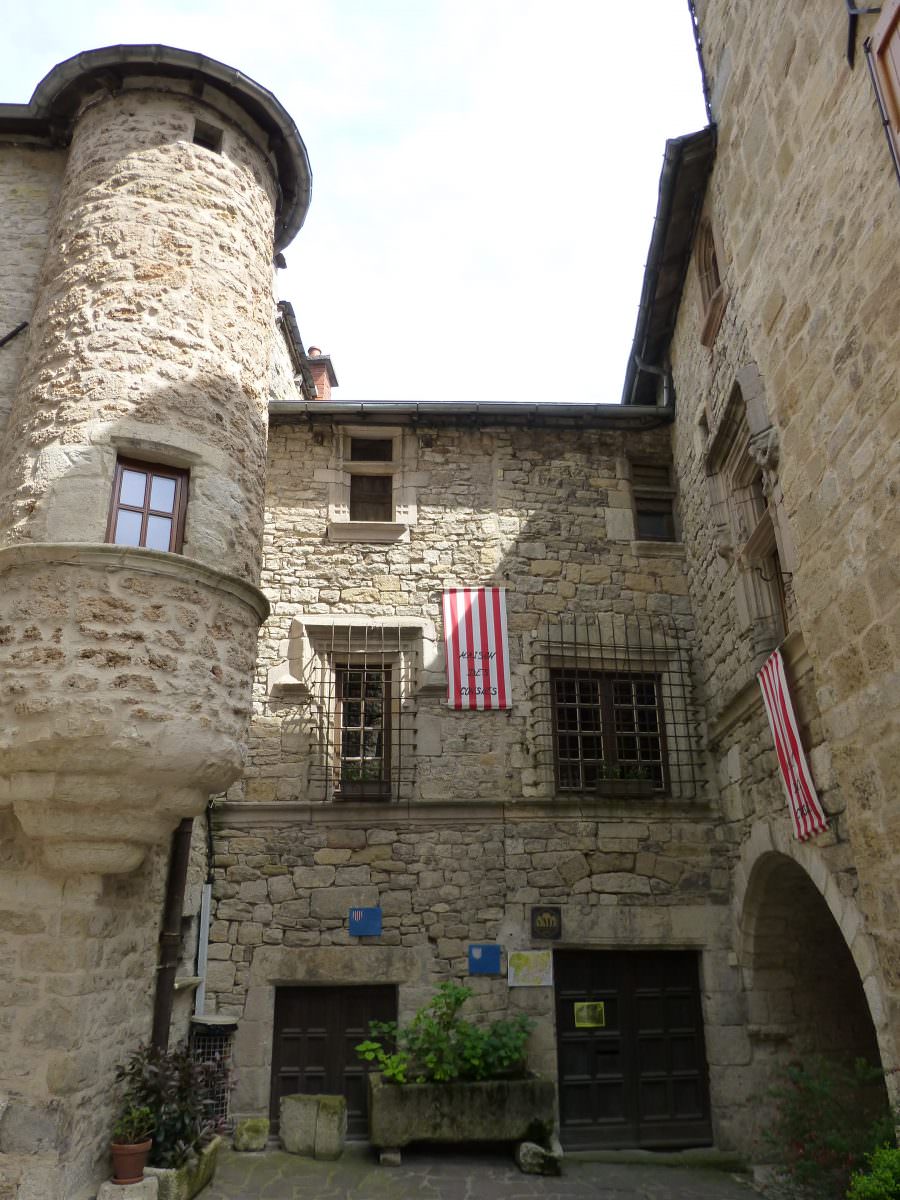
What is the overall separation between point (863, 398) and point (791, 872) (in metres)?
4.21

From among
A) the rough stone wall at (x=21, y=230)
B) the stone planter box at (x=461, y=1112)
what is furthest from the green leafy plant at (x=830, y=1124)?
the rough stone wall at (x=21, y=230)

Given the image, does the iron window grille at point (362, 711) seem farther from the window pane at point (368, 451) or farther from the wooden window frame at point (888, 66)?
the wooden window frame at point (888, 66)

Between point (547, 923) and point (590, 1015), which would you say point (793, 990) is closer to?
point (590, 1015)

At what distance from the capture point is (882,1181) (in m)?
3.76

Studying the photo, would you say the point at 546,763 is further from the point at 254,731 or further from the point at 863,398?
the point at 863,398

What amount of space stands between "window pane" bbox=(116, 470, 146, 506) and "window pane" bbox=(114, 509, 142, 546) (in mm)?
85

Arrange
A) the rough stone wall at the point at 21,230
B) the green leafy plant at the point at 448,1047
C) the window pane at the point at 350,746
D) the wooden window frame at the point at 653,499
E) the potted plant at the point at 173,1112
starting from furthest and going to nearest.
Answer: the wooden window frame at the point at 653,499 → the window pane at the point at 350,746 → the rough stone wall at the point at 21,230 → the green leafy plant at the point at 448,1047 → the potted plant at the point at 173,1112

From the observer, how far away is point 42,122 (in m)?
7.49

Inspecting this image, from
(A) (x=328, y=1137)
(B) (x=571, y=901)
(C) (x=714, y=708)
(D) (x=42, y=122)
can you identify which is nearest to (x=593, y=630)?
(C) (x=714, y=708)

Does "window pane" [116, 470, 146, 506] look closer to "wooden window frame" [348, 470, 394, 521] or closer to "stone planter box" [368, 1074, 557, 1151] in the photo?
"wooden window frame" [348, 470, 394, 521]

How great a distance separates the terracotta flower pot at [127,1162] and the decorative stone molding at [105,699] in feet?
5.70

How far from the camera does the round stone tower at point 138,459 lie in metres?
5.11

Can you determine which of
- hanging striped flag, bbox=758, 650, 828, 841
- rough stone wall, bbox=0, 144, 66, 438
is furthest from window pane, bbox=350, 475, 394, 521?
hanging striped flag, bbox=758, 650, 828, 841

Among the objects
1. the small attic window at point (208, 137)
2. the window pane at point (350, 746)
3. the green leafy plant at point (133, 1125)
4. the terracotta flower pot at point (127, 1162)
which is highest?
the small attic window at point (208, 137)
